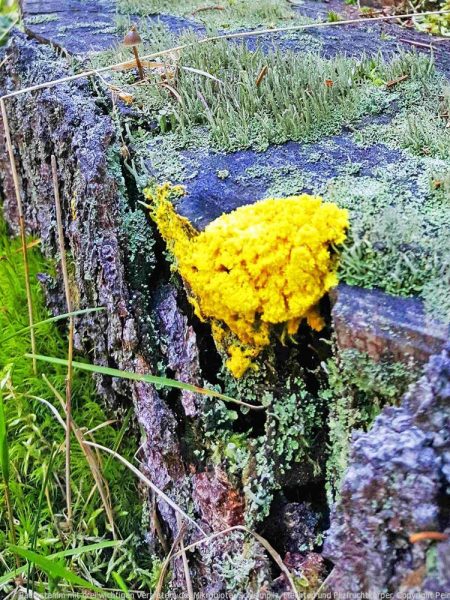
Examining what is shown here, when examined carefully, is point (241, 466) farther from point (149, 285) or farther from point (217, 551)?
point (149, 285)

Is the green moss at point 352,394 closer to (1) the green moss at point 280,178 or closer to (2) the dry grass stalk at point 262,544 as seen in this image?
(2) the dry grass stalk at point 262,544

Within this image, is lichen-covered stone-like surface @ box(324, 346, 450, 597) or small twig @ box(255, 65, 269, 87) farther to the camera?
small twig @ box(255, 65, 269, 87)

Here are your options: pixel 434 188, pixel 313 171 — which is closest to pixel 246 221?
pixel 313 171

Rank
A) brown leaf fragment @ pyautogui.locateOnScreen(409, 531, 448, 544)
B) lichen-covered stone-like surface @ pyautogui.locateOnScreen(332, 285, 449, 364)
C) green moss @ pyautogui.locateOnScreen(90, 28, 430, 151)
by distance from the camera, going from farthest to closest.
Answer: green moss @ pyautogui.locateOnScreen(90, 28, 430, 151), lichen-covered stone-like surface @ pyautogui.locateOnScreen(332, 285, 449, 364), brown leaf fragment @ pyautogui.locateOnScreen(409, 531, 448, 544)

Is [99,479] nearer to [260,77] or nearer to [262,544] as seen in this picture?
[262,544]

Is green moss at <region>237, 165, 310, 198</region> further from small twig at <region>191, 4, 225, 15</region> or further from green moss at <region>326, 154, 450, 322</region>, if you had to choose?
small twig at <region>191, 4, 225, 15</region>

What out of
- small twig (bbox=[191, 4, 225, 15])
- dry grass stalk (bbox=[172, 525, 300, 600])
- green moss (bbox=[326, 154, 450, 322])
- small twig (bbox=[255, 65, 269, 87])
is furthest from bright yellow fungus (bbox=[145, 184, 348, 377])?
small twig (bbox=[191, 4, 225, 15])

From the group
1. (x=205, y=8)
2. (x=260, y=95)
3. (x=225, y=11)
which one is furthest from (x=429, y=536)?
(x=205, y=8)
